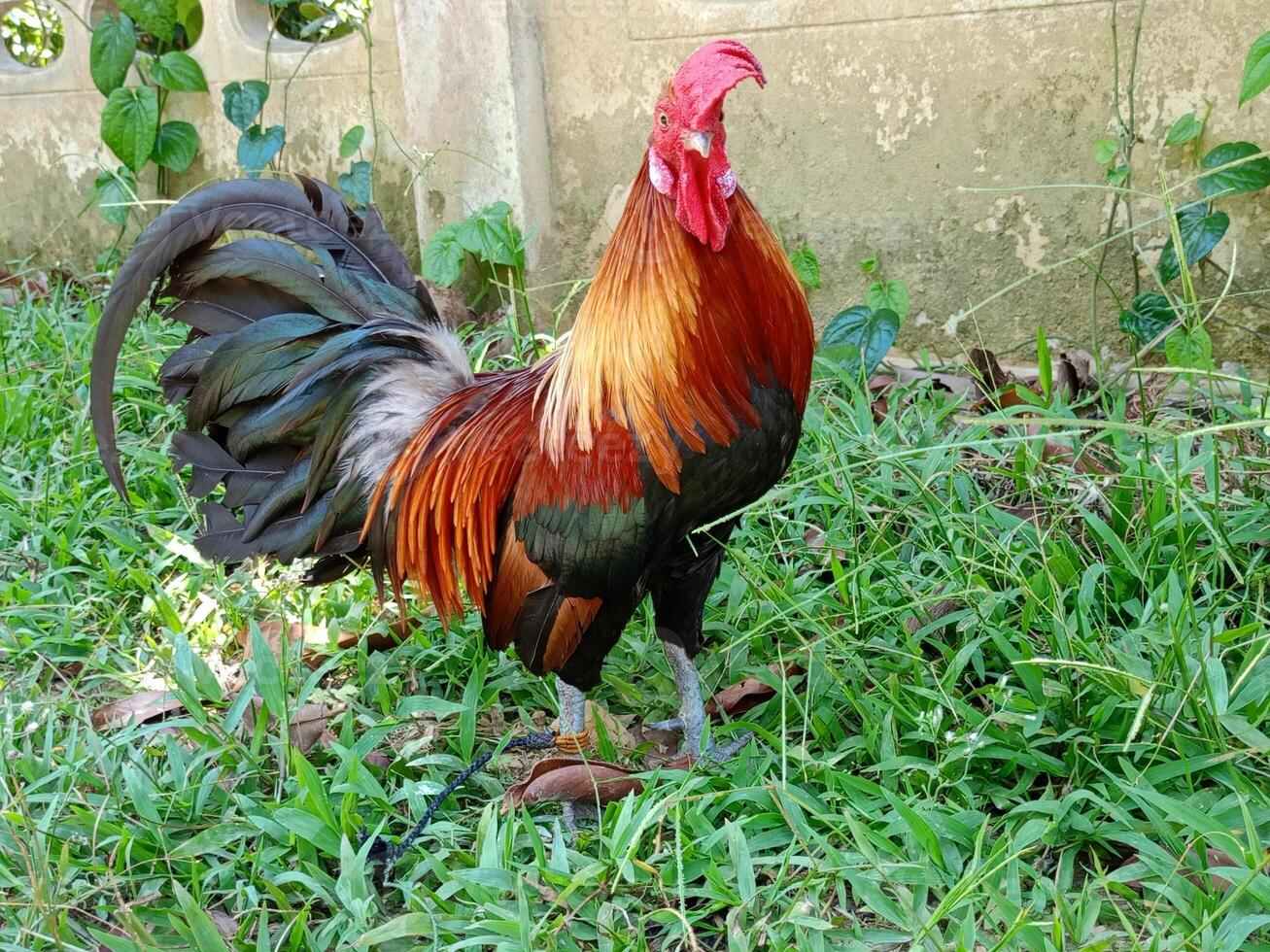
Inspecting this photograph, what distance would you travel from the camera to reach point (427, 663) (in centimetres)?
284

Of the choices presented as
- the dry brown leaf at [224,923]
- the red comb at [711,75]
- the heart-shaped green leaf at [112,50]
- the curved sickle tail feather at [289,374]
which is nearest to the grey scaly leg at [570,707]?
the curved sickle tail feather at [289,374]

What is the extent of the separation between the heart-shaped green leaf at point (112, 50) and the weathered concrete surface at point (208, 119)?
0.29m

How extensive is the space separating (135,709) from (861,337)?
2411mm

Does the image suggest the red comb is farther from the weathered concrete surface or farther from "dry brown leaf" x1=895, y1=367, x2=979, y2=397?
the weathered concrete surface

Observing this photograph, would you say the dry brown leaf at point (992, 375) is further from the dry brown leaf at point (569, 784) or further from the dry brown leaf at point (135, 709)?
the dry brown leaf at point (135, 709)

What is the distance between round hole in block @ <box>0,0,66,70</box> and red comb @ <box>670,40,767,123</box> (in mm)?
4873

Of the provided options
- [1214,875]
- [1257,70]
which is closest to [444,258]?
[1257,70]

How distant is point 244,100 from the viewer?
440 cm

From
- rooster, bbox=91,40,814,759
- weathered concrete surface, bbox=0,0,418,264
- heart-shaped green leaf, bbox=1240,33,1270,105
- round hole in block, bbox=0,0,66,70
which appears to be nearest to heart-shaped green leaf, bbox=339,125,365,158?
weathered concrete surface, bbox=0,0,418,264

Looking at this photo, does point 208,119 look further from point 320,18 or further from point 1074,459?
point 1074,459

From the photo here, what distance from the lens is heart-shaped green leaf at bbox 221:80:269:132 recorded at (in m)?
4.40

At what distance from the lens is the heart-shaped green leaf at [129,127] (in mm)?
4566

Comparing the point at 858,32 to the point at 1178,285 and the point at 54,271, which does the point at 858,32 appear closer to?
the point at 1178,285

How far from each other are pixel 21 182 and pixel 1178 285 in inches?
206
